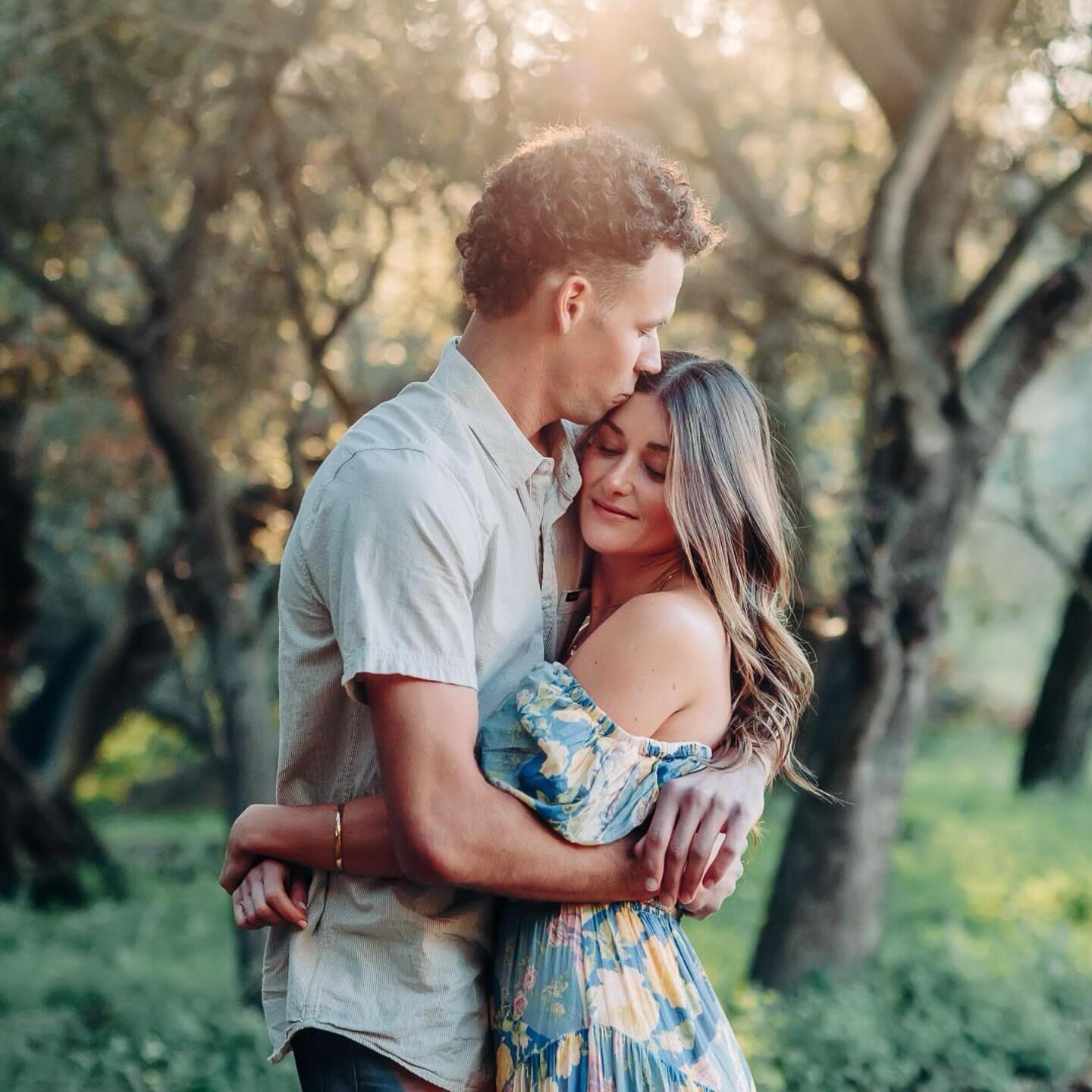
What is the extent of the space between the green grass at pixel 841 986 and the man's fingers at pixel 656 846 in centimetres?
326

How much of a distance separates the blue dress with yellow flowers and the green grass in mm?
3115

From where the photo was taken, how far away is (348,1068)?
2131mm

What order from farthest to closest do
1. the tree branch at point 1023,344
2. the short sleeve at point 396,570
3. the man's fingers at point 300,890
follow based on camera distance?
the tree branch at point 1023,344 → the man's fingers at point 300,890 → the short sleeve at point 396,570

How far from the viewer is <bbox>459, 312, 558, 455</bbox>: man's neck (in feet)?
7.75

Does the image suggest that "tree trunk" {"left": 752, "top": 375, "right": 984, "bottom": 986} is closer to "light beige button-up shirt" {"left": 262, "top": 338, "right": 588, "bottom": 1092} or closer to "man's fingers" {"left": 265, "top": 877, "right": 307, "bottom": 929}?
"light beige button-up shirt" {"left": 262, "top": 338, "right": 588, "bottom": 1092}

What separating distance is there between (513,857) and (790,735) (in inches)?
28.2

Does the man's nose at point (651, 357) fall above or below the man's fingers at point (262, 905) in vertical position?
above

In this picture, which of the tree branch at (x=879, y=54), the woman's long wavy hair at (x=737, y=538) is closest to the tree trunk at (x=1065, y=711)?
the tree branch at (x=879, y=54)

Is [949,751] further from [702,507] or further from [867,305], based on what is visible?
[702,507]

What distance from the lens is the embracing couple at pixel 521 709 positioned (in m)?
2.03

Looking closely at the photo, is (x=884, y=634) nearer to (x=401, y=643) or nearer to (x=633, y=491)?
(x=633, y=491)

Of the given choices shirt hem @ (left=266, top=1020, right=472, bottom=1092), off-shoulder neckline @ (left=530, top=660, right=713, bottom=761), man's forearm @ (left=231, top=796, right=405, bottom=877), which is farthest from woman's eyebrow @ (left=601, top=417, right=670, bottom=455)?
shirt hem @ (left=266, top=1020, right=472, bottom=1092)

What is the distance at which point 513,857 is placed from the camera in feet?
6.73

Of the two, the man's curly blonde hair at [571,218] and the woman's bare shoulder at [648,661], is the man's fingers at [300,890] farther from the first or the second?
the man's curly blonde hair at [571,218]
